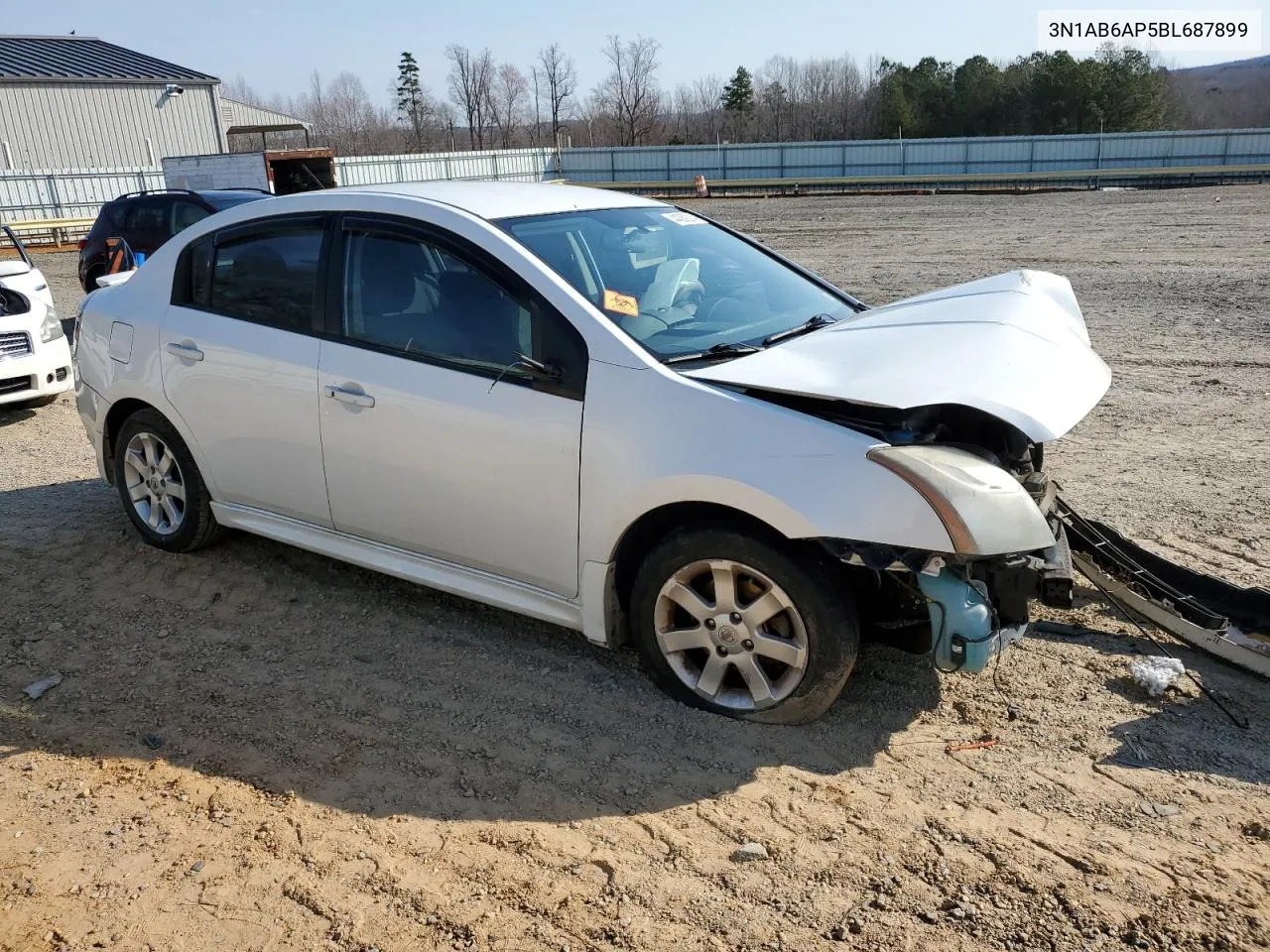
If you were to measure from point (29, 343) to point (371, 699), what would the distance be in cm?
652

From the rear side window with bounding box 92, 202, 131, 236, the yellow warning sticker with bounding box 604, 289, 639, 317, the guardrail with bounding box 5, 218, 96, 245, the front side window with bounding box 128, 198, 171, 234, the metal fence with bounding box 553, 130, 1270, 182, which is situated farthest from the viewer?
the metal fence with bounding box 553, 130, 1270, 182

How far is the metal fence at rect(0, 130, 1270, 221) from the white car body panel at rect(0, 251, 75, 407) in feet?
79.8

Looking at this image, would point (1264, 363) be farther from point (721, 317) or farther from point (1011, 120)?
point (1011, 120)

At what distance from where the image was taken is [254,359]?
15.0 ft

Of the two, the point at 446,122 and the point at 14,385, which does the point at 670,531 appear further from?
the point at 446,122

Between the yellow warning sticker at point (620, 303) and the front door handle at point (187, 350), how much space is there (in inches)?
84.4

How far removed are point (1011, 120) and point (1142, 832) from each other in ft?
182

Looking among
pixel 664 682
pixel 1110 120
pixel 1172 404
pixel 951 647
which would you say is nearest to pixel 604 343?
pixel 664 682

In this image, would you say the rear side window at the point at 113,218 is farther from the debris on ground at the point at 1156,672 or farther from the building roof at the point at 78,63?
the building roof at the point at 78,63

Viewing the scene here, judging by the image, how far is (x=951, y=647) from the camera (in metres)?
3.31

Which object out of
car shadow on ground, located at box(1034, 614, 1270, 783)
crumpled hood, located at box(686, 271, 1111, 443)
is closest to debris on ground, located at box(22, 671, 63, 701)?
crumpled hood, located at box(686, 271, 1111, 443)

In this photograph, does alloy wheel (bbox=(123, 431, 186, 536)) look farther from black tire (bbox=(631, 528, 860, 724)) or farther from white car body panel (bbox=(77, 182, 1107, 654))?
black tire (bbox=(631, 528, 860, 724))

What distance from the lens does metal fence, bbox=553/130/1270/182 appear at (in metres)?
34.8

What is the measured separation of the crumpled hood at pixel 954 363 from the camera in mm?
3307
